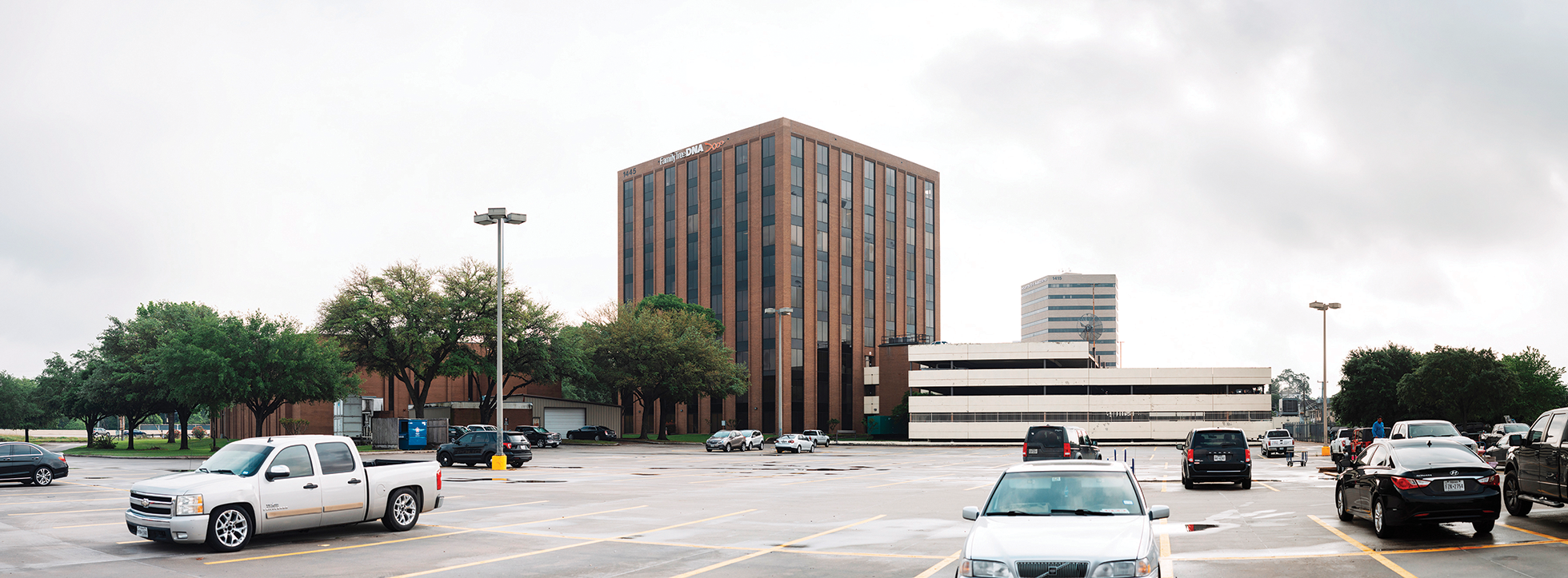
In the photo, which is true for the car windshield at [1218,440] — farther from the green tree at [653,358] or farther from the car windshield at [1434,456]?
the green tree at [653,358]

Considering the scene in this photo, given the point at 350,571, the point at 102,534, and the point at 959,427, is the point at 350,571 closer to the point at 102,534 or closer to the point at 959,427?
the point at 102,534

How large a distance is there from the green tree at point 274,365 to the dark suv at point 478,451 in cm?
2177

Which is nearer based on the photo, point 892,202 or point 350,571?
point 350,571

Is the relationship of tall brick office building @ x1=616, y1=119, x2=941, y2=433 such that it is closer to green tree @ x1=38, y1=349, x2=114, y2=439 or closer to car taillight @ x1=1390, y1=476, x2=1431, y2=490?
green tree @ x1=38, y1=349, x2=114, y2=439

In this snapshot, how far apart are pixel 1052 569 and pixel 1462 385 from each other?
3104 inches

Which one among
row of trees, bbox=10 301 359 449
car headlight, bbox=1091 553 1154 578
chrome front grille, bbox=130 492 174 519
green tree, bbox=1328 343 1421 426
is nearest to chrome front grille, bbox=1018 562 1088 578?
car headlight, bbox=1091 553 1154 578

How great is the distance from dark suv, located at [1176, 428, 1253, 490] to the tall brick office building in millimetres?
74104

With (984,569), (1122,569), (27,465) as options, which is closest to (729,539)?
(984,569)

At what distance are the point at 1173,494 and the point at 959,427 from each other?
220 feet

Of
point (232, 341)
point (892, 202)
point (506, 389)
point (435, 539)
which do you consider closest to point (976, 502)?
point (435, 539)

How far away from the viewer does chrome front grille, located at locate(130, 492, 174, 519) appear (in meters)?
13.7

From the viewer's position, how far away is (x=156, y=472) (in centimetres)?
3762

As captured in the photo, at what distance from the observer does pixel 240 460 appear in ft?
48.5

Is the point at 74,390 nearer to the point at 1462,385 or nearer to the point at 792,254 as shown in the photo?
the point at 792,254
